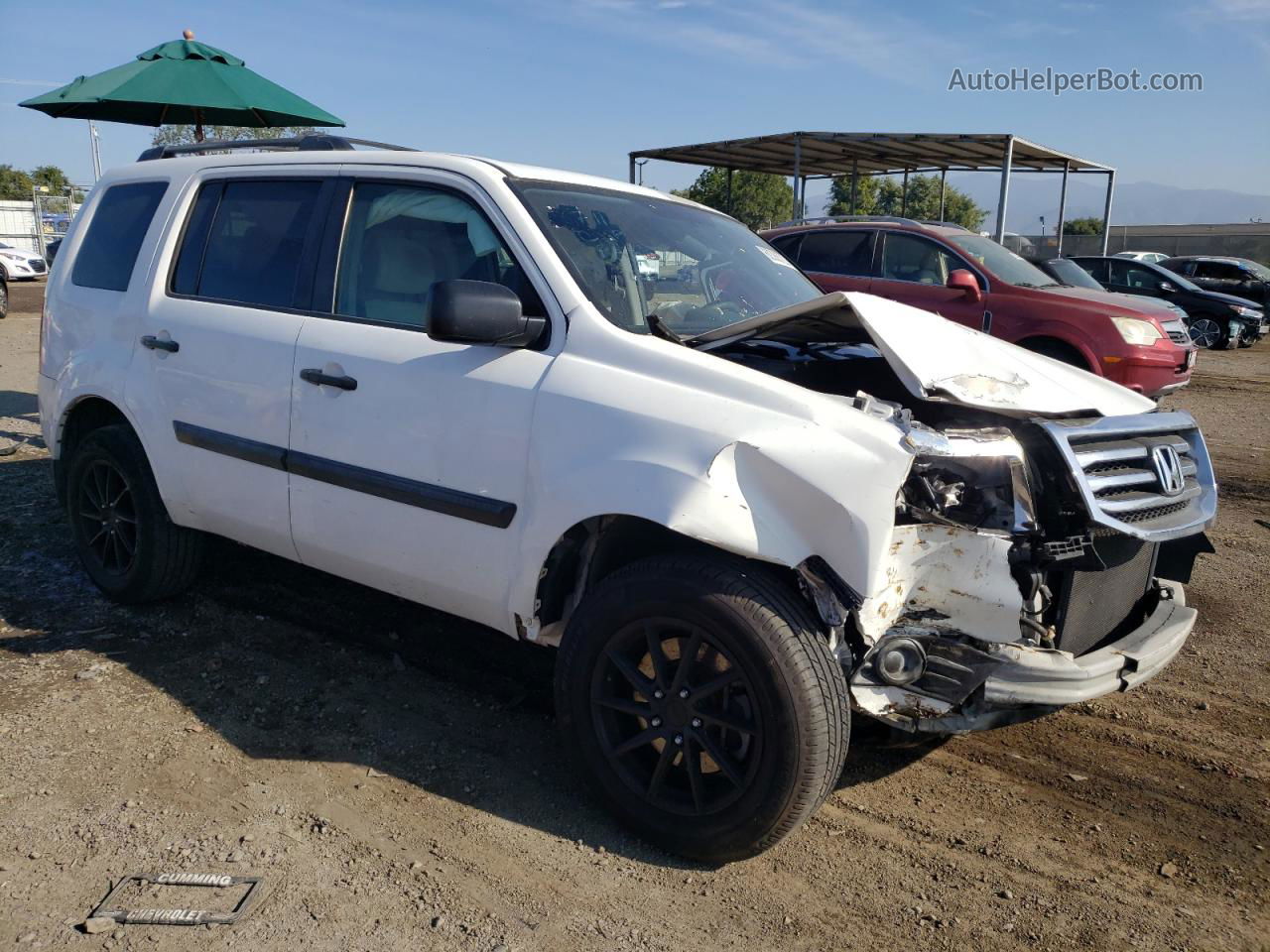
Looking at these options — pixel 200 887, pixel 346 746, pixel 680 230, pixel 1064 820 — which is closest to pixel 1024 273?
pixel 680 230

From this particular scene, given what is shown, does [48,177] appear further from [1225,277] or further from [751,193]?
[1225,277]

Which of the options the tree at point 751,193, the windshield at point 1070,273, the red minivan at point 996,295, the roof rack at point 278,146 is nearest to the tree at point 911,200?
the tree at point 751,193

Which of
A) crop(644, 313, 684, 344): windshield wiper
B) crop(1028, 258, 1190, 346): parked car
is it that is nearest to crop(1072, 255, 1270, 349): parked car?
crop(1028, 258, 1190, 346): parked car

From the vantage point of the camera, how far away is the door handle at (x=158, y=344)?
4098mm

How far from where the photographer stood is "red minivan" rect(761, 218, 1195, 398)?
9633mm

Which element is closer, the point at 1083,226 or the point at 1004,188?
the point at 1004,188

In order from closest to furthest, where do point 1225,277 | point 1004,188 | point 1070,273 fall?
point 1070,273
point 1004,188
point 1225,277

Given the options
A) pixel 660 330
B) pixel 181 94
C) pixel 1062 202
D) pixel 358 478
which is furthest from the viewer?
pixel 1062 202

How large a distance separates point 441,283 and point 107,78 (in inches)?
270

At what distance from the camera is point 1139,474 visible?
3.03m

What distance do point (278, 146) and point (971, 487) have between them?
3.36 meters

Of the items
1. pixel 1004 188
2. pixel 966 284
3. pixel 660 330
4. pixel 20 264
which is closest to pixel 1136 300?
pixel 966 284

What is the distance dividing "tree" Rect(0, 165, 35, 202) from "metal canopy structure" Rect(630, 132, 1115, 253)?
142 ft

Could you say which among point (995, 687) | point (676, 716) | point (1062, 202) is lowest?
point (676, 716)
